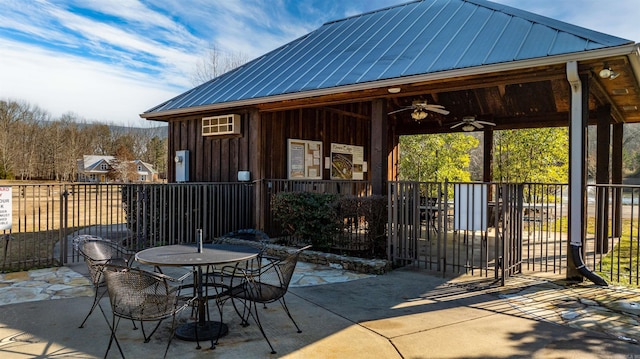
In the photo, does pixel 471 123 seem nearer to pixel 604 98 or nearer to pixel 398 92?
pixel 604 98

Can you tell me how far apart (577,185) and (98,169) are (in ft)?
182

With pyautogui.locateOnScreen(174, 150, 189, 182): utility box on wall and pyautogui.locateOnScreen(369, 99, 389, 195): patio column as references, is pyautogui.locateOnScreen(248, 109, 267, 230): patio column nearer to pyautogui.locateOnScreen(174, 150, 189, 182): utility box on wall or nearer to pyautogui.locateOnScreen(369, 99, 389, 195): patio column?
pyautogui.locateOnScreen(174, 150, 189, 182): utility box on wall

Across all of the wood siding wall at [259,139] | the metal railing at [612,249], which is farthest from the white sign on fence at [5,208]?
the metal railing at [612,249]

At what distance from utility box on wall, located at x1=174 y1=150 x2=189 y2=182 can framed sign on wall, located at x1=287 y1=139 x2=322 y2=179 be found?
258 cm

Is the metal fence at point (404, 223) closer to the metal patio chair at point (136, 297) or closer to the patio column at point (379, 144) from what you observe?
the patio column at point (379, 144)

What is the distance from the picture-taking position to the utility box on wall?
9.63m

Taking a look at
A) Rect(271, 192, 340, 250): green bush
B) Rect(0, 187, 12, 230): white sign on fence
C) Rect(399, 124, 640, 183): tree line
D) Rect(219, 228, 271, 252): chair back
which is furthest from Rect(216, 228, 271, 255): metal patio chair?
Rect(399, 124, 640, 183): tree line

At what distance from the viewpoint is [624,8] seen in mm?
10008

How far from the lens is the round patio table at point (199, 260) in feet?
10.6

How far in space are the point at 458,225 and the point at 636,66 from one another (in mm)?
2941

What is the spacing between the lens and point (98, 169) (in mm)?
51094

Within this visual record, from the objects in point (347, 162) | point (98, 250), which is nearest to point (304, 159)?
point (347, 162)

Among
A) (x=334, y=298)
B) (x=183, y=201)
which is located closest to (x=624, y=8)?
(x=334, y=298)

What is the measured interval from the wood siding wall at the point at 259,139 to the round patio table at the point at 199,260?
4.56m
